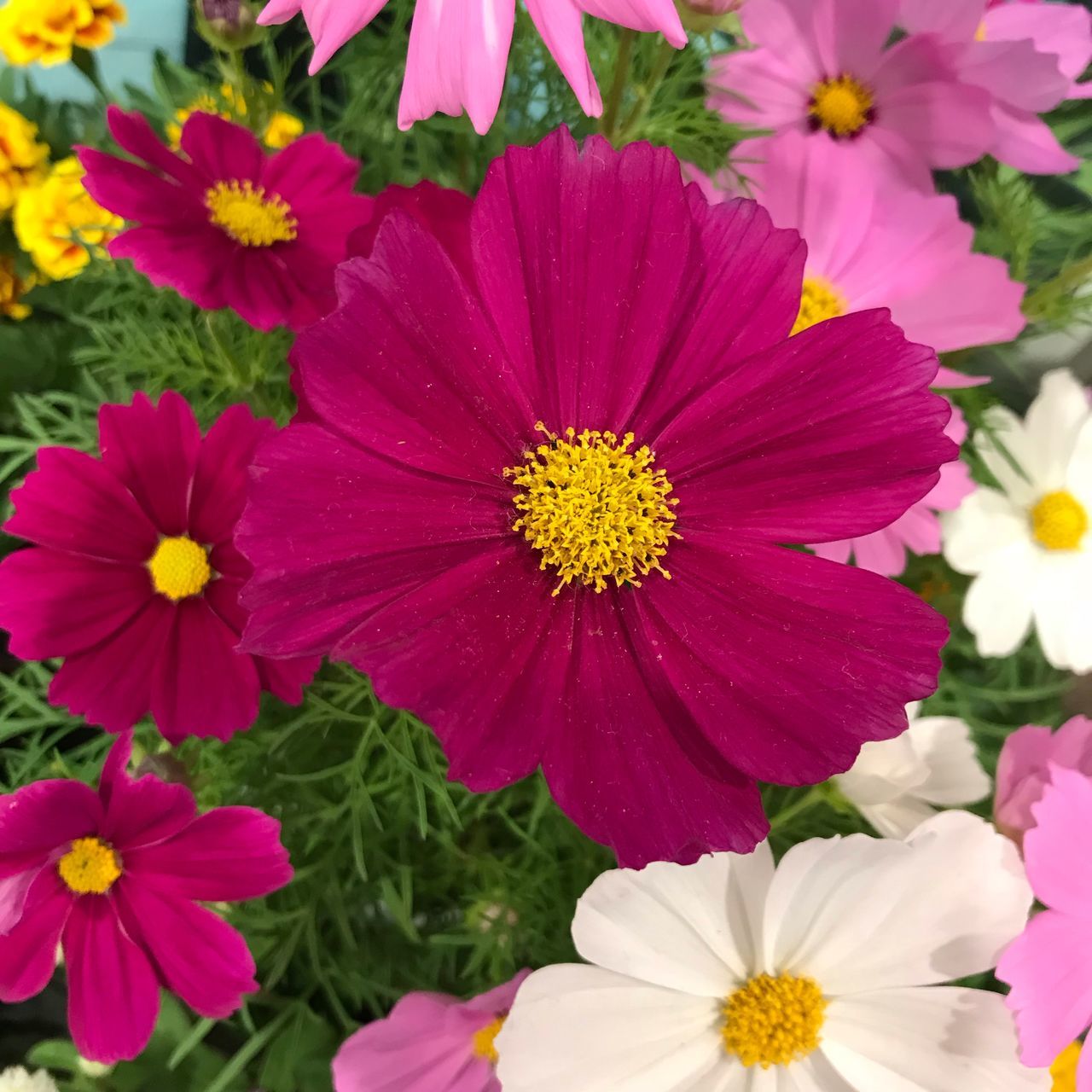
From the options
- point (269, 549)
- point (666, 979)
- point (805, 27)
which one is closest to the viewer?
point (269, 549)

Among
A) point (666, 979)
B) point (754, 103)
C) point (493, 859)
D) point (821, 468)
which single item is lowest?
point (493, 859)

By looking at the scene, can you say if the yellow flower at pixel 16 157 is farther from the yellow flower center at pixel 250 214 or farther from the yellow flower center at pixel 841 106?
the yellow flower center at pixel 841 106

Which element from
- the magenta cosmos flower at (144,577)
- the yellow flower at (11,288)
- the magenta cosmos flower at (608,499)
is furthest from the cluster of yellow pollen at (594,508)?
the yellow flower at (11,288)

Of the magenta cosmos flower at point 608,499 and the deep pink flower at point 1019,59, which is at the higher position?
the deep pink flower at point 1019,59

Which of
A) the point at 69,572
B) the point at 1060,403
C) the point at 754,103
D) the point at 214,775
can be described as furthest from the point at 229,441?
the point at 1060,403

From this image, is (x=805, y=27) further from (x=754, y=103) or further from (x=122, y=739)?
(x=122, y=739)

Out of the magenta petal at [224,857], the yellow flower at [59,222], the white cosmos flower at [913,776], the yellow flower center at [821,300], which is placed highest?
the yellow flower center at [821,300]

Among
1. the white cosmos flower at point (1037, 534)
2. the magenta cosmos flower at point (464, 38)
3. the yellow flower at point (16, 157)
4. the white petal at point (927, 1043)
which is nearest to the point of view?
the magenta cosmos flower at point (464, 38)

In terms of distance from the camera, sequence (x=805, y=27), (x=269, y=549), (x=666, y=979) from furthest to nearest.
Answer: (x=805, y=27) < (x=666, y=979) < (x=269, y=549)
